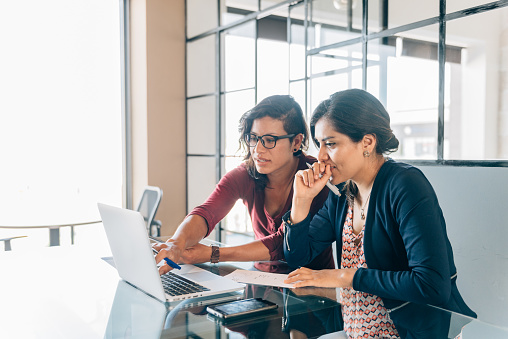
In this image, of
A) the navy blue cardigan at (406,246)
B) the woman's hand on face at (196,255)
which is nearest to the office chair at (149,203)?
the woman's hand on face at (196,255)

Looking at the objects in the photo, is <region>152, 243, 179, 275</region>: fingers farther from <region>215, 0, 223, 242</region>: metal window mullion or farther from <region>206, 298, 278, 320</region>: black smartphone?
<region>215, 0, 223, 242</region>: metal window mullion

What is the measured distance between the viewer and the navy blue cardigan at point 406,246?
1.21m

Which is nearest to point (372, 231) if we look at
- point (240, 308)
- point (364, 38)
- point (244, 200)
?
point (240, 308)

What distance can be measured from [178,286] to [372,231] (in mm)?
587

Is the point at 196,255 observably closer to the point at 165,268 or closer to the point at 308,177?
the point at 165,268

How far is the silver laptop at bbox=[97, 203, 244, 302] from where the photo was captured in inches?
47.4

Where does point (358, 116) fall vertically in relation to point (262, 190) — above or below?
above

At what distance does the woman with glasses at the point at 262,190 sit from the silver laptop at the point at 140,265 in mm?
209

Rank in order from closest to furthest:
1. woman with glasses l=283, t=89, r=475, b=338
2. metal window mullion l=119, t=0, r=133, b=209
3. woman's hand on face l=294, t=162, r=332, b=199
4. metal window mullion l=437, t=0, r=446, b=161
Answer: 1. woman with glasses l=283, t=89, r=475, b=338
2. woman's hand on face l=294, t=162, r=332, b=199
3. metal window mullion l=437, t=0, r=446, b=161
4. metal window mullion l=119, t=0, r=133, b=209

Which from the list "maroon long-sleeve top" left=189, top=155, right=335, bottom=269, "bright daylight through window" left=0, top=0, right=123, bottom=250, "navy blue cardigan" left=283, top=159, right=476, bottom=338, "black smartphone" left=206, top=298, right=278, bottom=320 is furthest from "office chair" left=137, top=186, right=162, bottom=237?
"black smartphone" left=206, top=298, right=278, bottom=320

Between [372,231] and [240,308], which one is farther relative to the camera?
[372,231]

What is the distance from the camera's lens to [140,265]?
127 cm

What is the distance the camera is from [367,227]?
1.41 meters

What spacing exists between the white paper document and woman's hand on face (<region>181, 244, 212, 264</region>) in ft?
0.55
